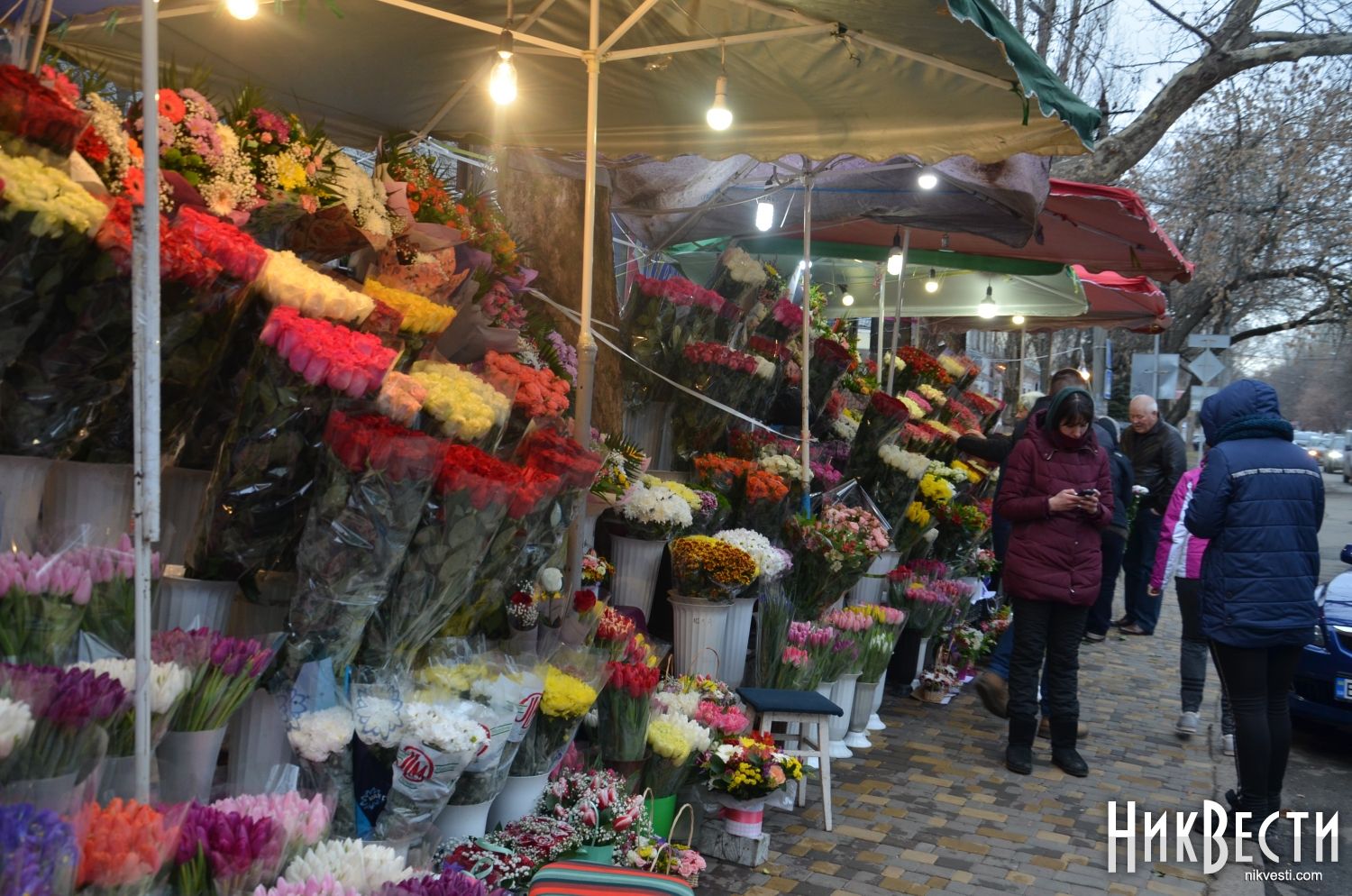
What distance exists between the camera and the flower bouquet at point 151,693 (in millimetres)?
2273

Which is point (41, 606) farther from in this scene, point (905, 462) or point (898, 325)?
point (898, 325)

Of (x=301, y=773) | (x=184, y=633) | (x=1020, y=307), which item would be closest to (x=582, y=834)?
(x=301, y=773)

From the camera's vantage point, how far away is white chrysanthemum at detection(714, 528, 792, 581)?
5.74 meters

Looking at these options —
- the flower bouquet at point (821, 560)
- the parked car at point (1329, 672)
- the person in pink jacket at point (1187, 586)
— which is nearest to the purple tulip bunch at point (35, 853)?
the flower bouquet at point (821, 560)

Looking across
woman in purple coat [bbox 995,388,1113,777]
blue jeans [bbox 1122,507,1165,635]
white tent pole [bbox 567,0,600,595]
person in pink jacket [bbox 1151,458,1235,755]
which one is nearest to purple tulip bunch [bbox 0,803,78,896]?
white tent pole [bbox 567,0,600,595]

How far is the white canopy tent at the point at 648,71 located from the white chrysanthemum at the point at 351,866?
7.53 feet

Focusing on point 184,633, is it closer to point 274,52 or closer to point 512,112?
point 274,52

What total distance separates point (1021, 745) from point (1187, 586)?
4.76 ft

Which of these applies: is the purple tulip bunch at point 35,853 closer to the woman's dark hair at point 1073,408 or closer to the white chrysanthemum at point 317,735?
the white chrysanthemum at point 317,735

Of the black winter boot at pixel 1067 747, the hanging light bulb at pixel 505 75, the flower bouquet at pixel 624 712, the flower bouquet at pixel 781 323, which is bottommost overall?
the black winter boot at pixel 1067 747

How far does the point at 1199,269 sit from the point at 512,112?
75.2 ft

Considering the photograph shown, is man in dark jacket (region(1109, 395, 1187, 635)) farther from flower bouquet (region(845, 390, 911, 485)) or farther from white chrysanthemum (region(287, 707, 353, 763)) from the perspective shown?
white chrysanthemum (region(287, 707, 353, 763))

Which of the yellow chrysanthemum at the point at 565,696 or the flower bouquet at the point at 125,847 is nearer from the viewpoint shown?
the flower bouquet at the point at 125,847

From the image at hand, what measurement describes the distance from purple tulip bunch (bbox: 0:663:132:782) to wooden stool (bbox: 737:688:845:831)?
339cm
